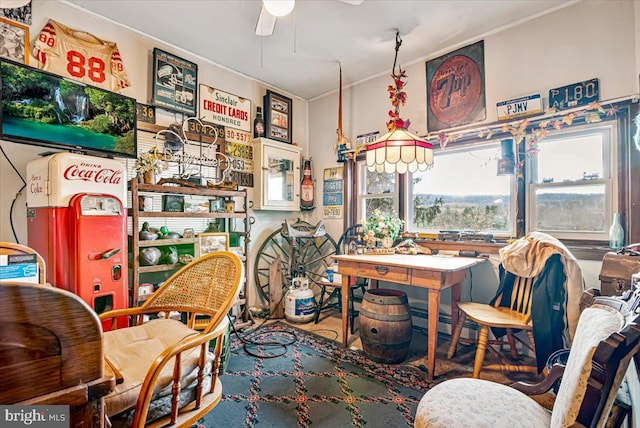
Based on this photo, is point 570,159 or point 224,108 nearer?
point 570,159

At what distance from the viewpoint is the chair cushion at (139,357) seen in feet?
3.29

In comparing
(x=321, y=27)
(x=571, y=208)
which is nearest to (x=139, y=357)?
(x=321, y=27)

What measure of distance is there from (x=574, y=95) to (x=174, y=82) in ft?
11.6

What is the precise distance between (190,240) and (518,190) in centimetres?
301

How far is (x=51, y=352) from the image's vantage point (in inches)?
24.7

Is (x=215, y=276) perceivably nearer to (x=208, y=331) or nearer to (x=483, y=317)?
(x=208, y=331)

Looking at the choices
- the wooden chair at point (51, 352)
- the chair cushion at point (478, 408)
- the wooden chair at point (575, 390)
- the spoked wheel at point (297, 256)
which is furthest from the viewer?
the spoked wheel at point (297, 256)

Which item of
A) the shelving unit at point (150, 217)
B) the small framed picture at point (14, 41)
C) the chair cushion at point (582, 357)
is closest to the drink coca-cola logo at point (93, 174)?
the shelving unit at point (150, 217)

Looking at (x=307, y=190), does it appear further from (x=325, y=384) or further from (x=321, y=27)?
(x=325, y=384)

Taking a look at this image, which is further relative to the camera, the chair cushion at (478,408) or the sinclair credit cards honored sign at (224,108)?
the sinclair credit cards honored sign at (224,108)

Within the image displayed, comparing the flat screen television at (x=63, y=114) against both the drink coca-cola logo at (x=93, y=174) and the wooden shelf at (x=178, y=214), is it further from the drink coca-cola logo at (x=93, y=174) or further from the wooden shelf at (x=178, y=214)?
the wooden shelf at (x=178, y=214)

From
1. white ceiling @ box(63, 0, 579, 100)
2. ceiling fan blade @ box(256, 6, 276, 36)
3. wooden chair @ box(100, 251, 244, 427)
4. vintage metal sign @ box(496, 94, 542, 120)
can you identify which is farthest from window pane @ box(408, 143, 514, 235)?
wooden chair @ box(100, 251, 244, 427)

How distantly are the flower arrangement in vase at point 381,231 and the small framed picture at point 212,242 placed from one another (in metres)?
1.45

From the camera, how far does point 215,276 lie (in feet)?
4.99
